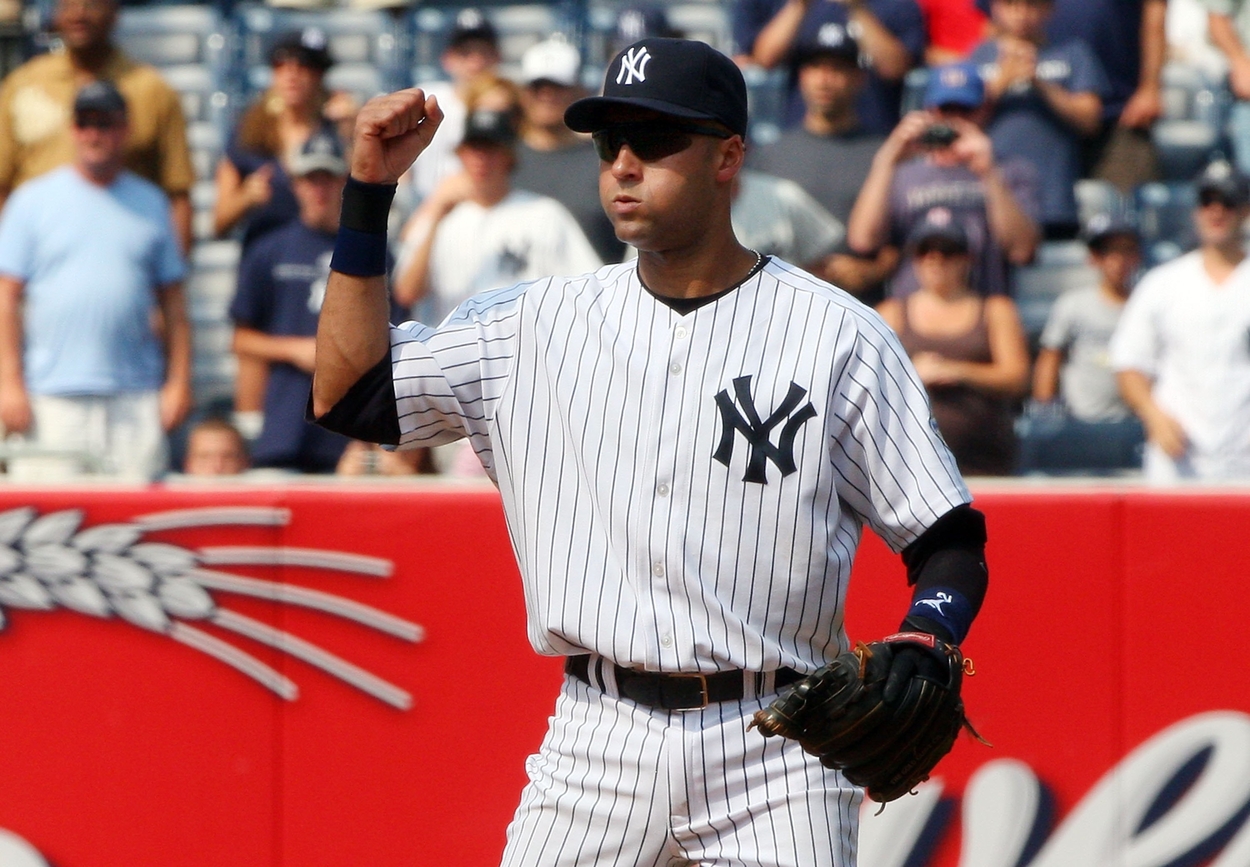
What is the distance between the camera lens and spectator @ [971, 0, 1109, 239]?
7094 mm

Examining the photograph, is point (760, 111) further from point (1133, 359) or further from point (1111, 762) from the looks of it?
point (1111, 762)

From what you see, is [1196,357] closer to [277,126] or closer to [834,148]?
[834,148]

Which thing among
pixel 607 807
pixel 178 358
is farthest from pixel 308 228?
pixel 607 807

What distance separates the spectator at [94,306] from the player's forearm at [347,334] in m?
3.44

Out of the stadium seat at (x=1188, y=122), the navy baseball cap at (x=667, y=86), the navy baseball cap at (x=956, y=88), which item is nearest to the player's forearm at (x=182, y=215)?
the navy baseball cap at (x=956, y=88)

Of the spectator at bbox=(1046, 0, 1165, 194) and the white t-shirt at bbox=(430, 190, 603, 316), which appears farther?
the spectator at bbox=(1046, 0, 1165, 194)

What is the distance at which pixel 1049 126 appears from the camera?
714 centimetres

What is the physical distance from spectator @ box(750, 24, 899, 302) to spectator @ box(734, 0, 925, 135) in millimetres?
88

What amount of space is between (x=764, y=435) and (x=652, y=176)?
1.51 ft

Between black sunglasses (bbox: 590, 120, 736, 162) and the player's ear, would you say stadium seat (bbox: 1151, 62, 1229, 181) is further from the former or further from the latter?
black sunglasses (bbox: 590, 120, 736, 162)

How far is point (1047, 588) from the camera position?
4129 millimetres

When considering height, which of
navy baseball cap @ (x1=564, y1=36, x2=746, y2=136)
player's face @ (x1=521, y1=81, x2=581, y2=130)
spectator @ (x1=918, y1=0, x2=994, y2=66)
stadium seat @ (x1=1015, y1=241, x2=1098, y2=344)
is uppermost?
spectator @ (x1=918, y1=0, x2=994, y2=66)

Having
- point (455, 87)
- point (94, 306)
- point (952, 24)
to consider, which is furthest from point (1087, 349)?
point (94, 306)

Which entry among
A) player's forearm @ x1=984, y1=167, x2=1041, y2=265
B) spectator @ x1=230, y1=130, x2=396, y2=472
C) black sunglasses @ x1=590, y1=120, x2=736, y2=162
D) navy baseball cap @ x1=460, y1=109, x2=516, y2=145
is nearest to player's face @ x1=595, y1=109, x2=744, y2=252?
black sunglasses @ x1=590, y1=120, x2=736, y2=162
